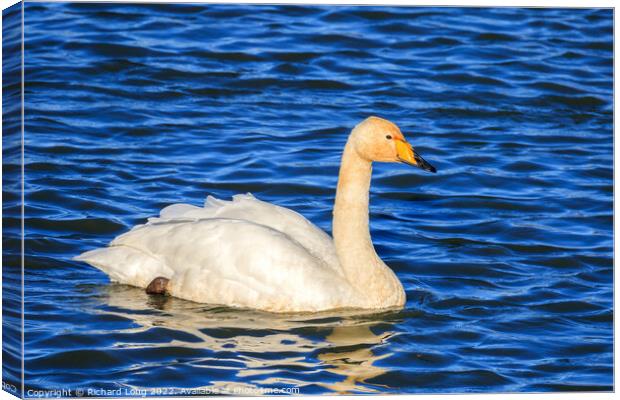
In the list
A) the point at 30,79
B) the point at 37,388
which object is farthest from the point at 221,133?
the point at 37,388

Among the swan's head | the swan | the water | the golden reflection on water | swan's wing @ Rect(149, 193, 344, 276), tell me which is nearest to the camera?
the golden reflection on water

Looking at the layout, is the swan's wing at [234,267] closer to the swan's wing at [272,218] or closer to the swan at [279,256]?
the swan at [279,256]

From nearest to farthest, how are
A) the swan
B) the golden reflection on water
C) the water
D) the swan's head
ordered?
the golden reflection on water → the water → the swan's head → the swan

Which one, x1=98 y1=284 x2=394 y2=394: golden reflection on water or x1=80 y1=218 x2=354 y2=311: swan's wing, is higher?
x1=80 y1=218 x2=354 y2=311: swan's wing

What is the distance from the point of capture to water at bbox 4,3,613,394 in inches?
352

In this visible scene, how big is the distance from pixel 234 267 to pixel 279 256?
0.33 meters

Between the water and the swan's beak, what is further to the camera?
the swan's beak

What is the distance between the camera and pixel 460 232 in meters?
11.9

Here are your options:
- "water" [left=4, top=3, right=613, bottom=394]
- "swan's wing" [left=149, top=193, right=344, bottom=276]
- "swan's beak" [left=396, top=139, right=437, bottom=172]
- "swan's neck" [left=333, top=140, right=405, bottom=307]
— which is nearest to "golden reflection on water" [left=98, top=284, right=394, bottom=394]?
"water" [left=4, top=3, right=613, bottom=394]

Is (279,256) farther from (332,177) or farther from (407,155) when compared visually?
(332,177)

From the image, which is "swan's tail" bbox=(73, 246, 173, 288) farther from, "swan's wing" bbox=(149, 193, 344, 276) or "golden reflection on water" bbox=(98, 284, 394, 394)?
"swan's wing" bbox=(149, 193, 344, 276)

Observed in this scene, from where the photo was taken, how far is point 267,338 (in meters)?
9.27

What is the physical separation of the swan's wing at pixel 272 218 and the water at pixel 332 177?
54cm

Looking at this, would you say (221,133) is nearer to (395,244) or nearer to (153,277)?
(395,244)
